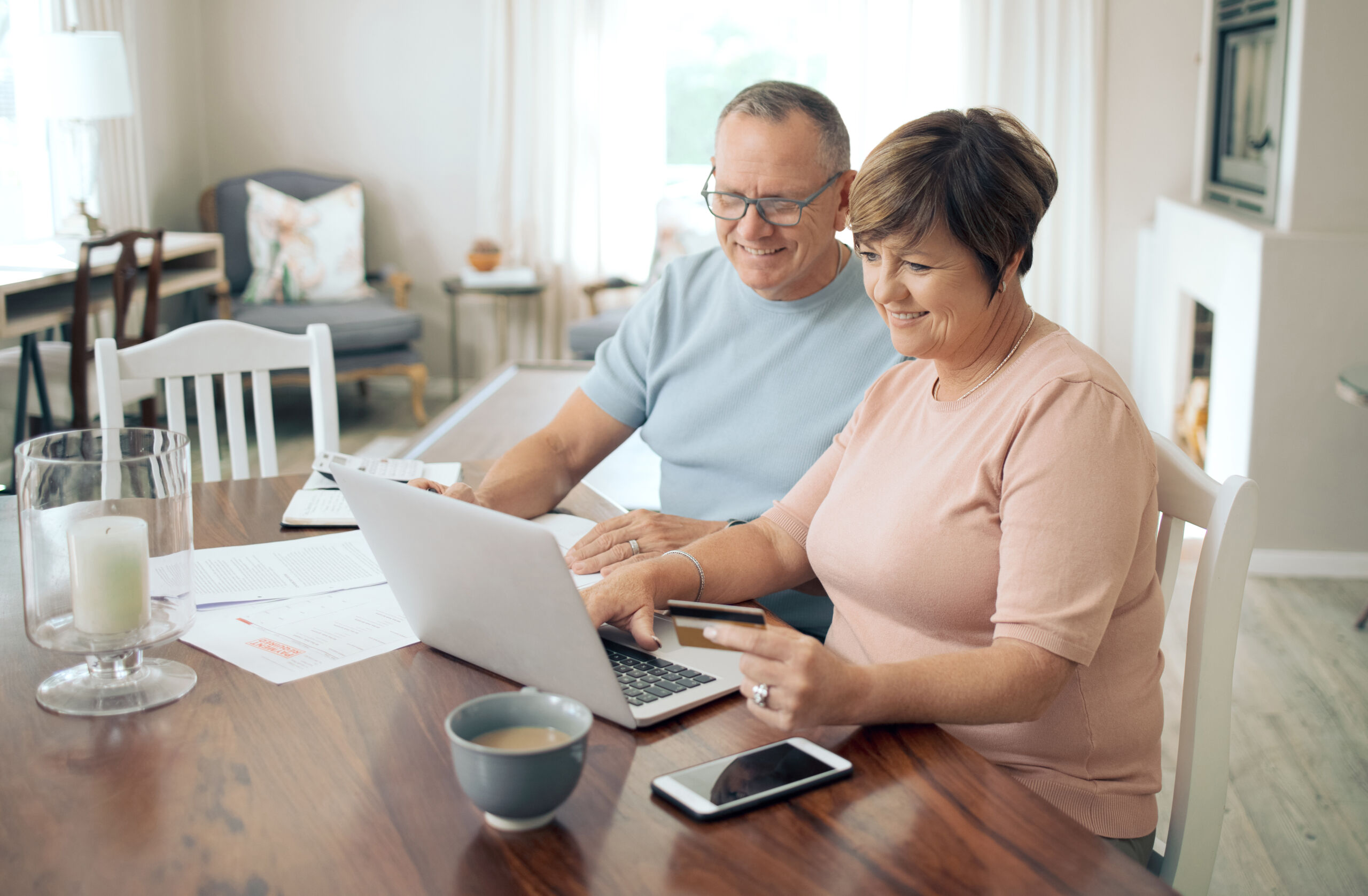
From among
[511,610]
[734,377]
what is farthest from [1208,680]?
[734,377]

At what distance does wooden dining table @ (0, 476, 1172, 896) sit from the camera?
2.34 ft

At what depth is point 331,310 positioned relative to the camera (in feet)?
15.3

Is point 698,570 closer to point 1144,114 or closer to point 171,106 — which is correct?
point 1144,114

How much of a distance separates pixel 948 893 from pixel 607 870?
21cm

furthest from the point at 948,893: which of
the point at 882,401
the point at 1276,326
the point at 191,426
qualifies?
the point at 191,426

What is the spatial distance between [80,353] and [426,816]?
10.4 ft

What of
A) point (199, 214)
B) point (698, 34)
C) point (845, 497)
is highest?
point (698, 34)

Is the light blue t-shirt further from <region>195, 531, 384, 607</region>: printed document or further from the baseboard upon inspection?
the baseboard

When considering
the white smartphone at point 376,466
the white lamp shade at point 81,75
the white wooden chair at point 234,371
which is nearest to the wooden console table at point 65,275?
the white lamp shade at point 81,75

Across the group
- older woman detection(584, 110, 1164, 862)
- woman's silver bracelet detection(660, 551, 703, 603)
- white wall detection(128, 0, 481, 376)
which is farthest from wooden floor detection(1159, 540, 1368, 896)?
white wall detection(128, 0, 481, 376)

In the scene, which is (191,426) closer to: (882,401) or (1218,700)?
(882,401)

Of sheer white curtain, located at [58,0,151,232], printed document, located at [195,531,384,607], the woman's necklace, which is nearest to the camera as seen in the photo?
the woman's necklace

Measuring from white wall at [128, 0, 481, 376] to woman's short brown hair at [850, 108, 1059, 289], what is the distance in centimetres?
455

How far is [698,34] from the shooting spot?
5211 millimetres
